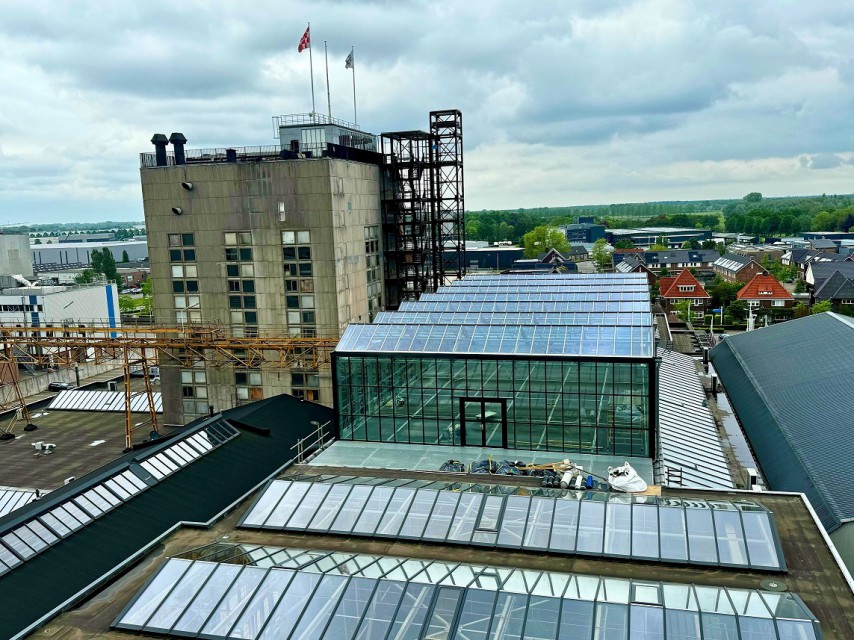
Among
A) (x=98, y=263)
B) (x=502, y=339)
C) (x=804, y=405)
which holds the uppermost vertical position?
(x=502, y=339)

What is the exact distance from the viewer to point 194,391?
59.2 metres

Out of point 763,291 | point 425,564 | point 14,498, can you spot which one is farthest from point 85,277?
point 425,564

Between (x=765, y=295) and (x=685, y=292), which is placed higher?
(x=685, y=292)

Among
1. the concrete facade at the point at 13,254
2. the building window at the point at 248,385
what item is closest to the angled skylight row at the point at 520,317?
the building window at the point at 248,385

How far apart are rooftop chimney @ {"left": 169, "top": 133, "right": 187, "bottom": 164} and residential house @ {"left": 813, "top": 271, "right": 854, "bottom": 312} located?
351 ft

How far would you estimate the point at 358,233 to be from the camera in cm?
6034

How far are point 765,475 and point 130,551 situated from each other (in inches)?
1421

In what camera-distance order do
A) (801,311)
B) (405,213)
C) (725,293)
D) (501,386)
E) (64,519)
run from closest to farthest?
(64,519) → (501,386) → (405,213) → (801,311) → (725,293)

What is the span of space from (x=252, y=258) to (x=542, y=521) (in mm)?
39645

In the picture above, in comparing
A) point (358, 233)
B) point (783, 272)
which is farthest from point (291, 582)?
point (783, 272)

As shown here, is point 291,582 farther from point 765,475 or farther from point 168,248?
point 168,248

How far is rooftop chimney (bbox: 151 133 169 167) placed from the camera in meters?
56.9

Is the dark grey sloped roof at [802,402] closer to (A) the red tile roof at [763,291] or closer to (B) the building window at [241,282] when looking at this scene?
(B) the building window at [241,282]

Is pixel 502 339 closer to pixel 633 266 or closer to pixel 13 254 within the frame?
pixel 633 266
